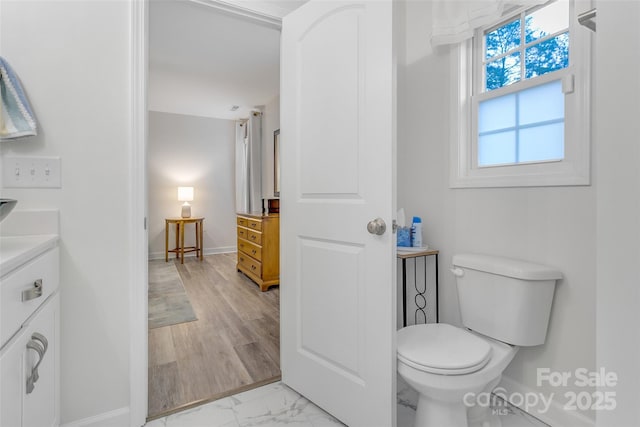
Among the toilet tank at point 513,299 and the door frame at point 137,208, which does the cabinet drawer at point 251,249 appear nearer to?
the door frame at point 137,208

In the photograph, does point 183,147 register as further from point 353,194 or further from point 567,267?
point 567,267

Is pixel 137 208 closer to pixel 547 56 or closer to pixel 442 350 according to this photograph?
pixel 442 350

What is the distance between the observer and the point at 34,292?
977mm

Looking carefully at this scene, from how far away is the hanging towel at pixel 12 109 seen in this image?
46.9 inches

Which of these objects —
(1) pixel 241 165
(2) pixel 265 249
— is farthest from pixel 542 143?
(1) pixel 241 165

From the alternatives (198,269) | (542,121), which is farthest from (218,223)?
(542,121)

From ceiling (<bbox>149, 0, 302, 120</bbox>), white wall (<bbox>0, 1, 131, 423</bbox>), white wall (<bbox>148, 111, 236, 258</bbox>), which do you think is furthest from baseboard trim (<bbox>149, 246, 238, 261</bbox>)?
white wall (<bbox>0, 1, 131, 423</bbox>)

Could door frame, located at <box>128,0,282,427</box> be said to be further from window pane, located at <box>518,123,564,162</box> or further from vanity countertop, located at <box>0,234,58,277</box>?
window pane, located at <box>518,123,564,162</box>

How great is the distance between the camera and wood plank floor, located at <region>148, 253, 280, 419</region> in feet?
5.71

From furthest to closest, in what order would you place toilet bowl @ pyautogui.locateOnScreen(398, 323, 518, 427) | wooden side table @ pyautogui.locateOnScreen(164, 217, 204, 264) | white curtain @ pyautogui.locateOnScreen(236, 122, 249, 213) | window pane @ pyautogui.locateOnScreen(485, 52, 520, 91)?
white curtain @ pyautogui.locateOnScreen(236, 122, 249, 213)
wooden side table @ pyautogui.locateOnScreen(164, 217, 204, 264)
window pane @ pyautogui.locateOnScreen(485, 52, 520, 91)
toilet bowl @ pyautogui.locateOnScreen(398, 323, 518, 427)

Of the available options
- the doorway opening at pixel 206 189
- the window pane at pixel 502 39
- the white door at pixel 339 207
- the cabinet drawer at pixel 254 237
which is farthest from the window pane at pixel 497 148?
the cabinet drawer at pixel 254 237

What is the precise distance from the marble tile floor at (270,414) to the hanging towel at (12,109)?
1349 mm

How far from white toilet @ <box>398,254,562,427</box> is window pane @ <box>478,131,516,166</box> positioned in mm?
497

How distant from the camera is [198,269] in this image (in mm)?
4625
